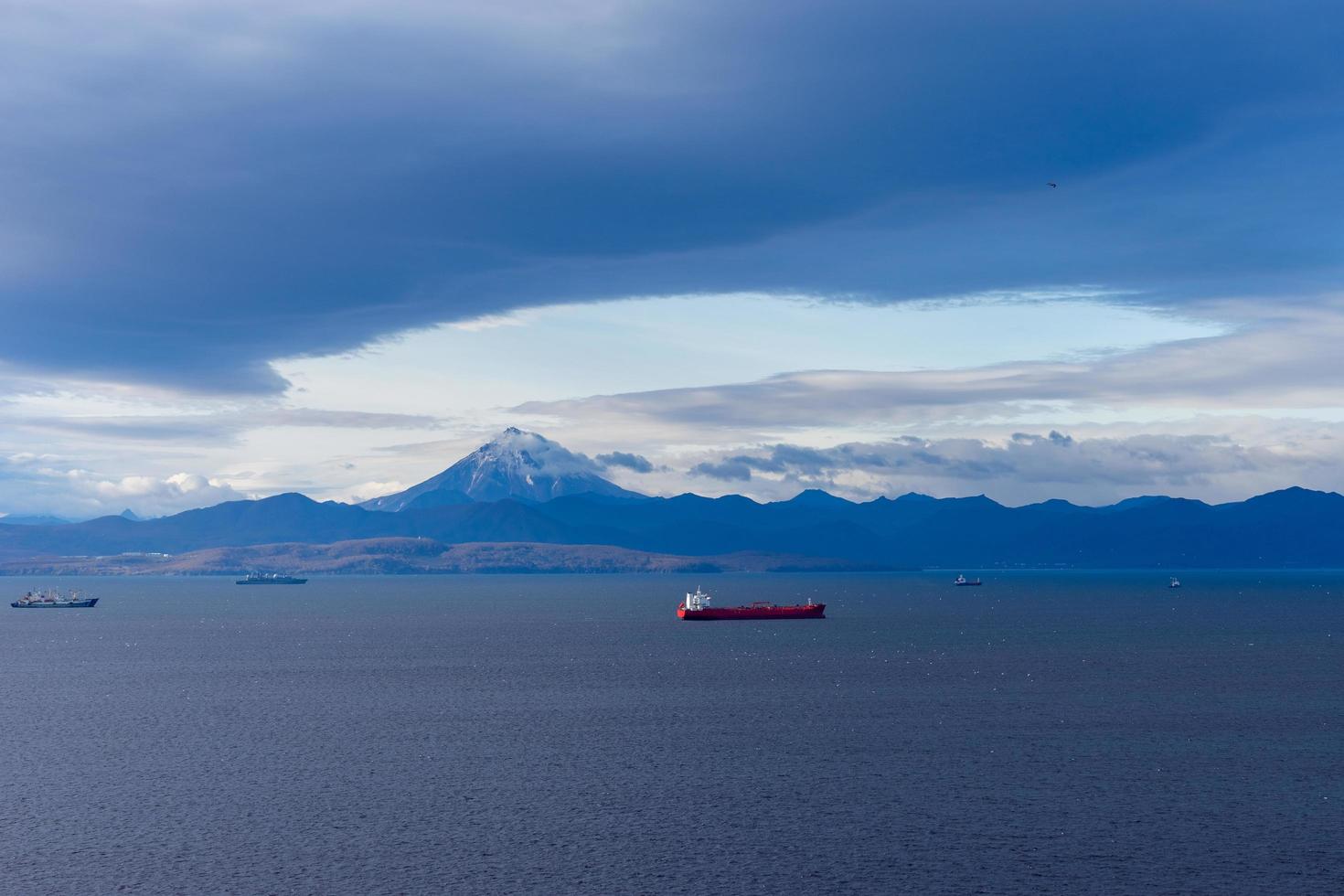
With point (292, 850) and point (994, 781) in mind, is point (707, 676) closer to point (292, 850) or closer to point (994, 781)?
point (994, 781)

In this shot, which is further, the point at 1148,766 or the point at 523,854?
the point at 1148,766

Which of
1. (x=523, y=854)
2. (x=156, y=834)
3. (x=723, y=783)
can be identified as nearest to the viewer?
(x=523, y=854)

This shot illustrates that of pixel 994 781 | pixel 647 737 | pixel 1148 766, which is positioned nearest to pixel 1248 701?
pixel 1148 766

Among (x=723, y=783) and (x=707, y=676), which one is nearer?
(x=723, y=783)

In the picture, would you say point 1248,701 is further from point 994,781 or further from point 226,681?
point 226,681

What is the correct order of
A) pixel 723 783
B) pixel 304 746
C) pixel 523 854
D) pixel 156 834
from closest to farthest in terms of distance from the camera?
pixel 523 854 → pixel 156 834 → pixel 723 783 → pixel 304 746

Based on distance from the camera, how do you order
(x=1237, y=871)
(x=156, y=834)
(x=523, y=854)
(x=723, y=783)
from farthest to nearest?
1. (x=723, y=783)
2. (x=156, y=834)
3. (x=523, y=854)
4. (x=1237, y=871)

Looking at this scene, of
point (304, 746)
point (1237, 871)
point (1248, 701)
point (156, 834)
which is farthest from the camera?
point (1248, 701)

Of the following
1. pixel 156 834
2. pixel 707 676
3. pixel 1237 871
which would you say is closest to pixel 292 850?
pixel 156 834
